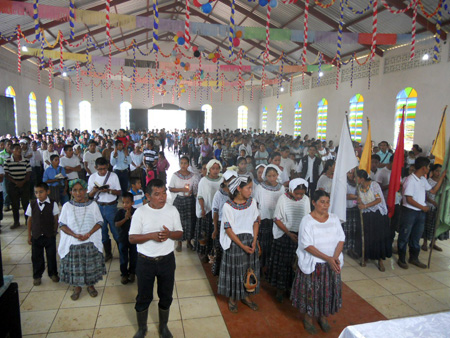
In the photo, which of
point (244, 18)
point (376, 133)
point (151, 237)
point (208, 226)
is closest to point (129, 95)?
point (244, 18)

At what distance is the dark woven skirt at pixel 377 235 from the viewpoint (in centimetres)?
400

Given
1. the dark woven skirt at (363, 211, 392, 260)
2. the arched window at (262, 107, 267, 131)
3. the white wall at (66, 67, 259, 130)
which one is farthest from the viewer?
the arched window at (262, 107, 267, 131)

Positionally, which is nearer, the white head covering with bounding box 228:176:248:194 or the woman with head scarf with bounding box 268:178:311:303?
the white head covering with bounding box 228:176:248:194

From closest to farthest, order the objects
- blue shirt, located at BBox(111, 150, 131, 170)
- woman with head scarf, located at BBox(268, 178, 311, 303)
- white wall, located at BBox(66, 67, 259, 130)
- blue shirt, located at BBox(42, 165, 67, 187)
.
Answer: woman with head scarf, located at BBox(268, 178, 311, 303), blue shirt, located at BBox(42, 165, 67, 187), blue shirt, located at BBox(111, 150, 131, 170), white wall, located at BBox(66, 67, 259, 130)

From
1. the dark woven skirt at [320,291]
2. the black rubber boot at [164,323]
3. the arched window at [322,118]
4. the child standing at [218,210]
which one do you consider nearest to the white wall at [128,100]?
the arched window at [322,118]

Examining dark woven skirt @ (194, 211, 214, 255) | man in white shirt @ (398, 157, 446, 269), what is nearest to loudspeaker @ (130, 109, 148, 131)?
dark woven skirt @ (194, 211, 214, 255)

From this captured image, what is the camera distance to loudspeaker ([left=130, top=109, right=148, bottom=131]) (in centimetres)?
2045

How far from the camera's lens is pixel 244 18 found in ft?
42.5

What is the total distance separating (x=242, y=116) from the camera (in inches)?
898

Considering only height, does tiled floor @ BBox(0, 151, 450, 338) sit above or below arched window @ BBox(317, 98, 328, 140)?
below

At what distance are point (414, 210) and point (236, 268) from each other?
8.65 feet

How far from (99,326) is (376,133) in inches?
445

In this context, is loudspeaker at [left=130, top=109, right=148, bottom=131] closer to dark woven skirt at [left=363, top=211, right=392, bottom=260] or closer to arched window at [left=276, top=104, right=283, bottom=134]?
arched window at [left=276, top=104, right=283, bottom=134]

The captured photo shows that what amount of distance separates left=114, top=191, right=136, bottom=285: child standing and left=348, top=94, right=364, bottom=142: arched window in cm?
1118
